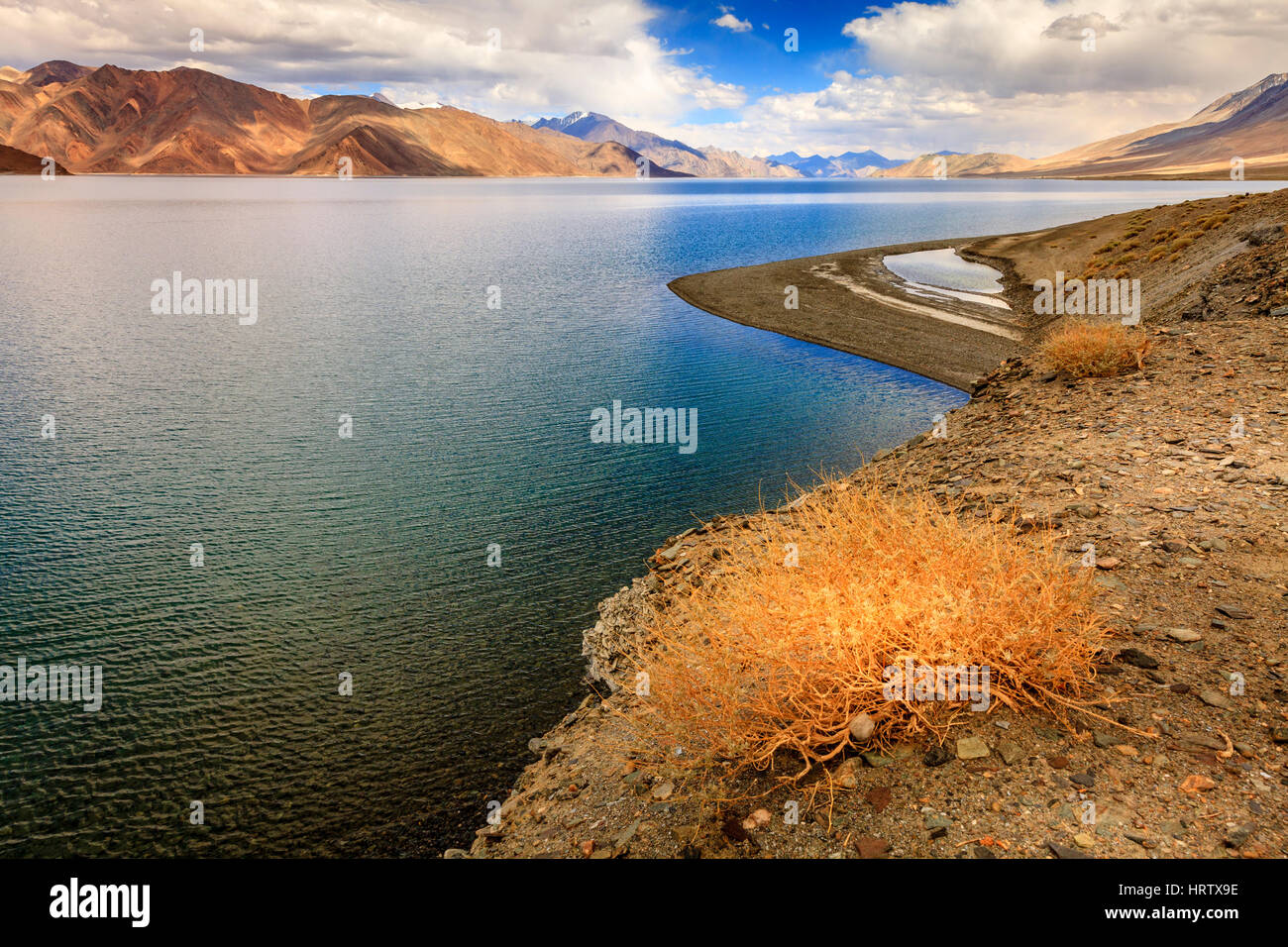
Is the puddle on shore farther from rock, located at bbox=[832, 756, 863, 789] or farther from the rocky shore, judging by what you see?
rock, located at bbox=[832, 756, 863, 789]

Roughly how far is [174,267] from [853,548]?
220 ft

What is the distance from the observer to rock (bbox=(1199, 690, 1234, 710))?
19.9ft

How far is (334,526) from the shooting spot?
52.3ft

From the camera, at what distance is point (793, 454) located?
20.9 meters

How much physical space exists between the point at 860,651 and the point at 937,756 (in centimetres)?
114

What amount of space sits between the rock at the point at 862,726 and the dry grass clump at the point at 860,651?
5 centimetres

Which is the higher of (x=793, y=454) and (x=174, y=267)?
(x=174, y=267)

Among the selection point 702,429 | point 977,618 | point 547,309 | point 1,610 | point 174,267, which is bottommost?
point 1,610

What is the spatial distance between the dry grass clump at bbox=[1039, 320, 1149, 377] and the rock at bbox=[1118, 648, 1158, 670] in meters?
13.7

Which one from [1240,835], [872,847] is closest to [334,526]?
[872,847]

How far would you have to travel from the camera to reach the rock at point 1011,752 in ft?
18.7

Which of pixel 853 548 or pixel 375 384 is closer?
pixel 853 548
